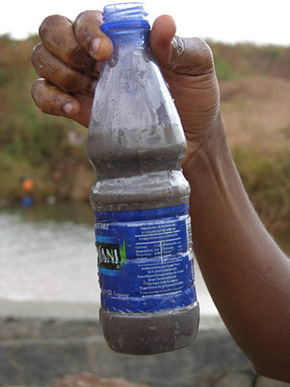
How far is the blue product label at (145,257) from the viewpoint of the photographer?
1.79m

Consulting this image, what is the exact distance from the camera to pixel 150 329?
1897mm

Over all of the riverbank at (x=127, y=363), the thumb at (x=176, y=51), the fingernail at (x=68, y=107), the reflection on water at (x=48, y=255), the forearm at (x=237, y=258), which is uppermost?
the thumb at (x=176, y=51)

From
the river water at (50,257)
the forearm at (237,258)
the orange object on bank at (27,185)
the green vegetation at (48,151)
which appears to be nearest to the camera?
the forearm at (237,258)

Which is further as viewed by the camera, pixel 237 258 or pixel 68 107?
pixel 237 258

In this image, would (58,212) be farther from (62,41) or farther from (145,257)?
(145,257)

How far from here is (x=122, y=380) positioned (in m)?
3.55

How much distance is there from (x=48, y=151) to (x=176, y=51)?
13.8 m

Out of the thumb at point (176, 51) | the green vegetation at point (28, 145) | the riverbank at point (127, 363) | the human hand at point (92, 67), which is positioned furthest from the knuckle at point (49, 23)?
the green vegetation at point (28, 145)

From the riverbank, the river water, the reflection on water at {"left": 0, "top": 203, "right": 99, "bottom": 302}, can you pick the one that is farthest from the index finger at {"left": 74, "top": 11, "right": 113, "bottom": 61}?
the reflection on water at {"left": 0, "top": 203, "right": 99, "bottom": 302}

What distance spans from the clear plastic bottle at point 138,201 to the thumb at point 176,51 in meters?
0.05

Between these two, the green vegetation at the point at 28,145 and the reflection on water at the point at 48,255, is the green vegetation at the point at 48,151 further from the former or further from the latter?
the reflection on water at the point at 48,255

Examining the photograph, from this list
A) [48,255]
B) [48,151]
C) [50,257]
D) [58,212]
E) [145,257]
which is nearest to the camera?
[145,257]

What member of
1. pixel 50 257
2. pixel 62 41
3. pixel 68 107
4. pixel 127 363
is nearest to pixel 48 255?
pixel 50 257

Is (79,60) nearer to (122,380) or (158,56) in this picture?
(158,56)
